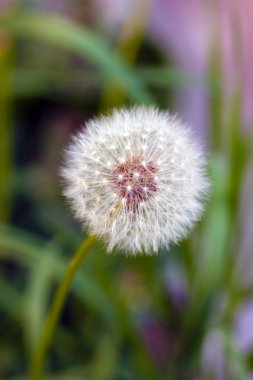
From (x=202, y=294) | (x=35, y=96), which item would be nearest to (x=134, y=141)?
Result: (x=202, y=294)

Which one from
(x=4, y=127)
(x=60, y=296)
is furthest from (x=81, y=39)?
(x=60, y=296)

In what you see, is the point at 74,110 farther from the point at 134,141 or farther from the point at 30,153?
the point at 134,141

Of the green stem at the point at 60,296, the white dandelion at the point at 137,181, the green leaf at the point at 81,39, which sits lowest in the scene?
the green stem at the point at 60,296

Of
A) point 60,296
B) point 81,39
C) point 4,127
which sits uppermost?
point 81,39

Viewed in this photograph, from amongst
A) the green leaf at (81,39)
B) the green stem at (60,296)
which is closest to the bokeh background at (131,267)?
the green leaf at (81,39)

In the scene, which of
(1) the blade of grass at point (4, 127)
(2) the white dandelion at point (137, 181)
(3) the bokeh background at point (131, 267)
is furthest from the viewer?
(1) the blade of grass at point (4, 127)

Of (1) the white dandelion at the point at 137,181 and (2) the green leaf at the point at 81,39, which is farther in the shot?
(2) the green leaf at the point at 81,39

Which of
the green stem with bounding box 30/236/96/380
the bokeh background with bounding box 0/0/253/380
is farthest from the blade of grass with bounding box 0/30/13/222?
the green stem with bounding box 30/236/96/380

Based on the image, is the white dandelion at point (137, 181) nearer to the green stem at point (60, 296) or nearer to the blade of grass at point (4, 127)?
the green stem at point (60, 296)

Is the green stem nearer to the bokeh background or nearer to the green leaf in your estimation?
the bokeh background

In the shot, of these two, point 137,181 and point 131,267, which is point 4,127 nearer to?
point 131,267
